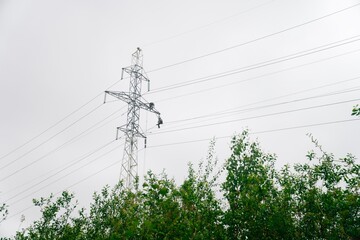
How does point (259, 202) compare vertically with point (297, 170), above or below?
below

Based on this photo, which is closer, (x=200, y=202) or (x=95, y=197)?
(x=200, y=202)

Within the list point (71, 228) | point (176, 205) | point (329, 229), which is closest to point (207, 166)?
point (176, 205)

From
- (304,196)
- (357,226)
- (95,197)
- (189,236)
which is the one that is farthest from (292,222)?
(95,197)

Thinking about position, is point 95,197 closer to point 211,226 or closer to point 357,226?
point 211,226

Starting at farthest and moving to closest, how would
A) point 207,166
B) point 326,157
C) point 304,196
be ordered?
1. point 207,166
2. point 326,157
3. point 304,196

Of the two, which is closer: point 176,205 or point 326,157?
point 176,205

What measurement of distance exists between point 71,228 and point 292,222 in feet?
51.0

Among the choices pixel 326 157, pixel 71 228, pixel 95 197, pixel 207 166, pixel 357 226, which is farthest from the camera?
pixel 95 197

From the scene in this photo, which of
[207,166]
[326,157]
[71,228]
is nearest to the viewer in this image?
[326,157]

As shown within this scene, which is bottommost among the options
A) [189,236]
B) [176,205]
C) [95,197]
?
[189,236]

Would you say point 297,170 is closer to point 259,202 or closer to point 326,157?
point 326,157

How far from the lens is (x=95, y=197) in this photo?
24500mm

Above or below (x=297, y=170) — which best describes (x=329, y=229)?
below

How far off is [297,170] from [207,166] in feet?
18.8
